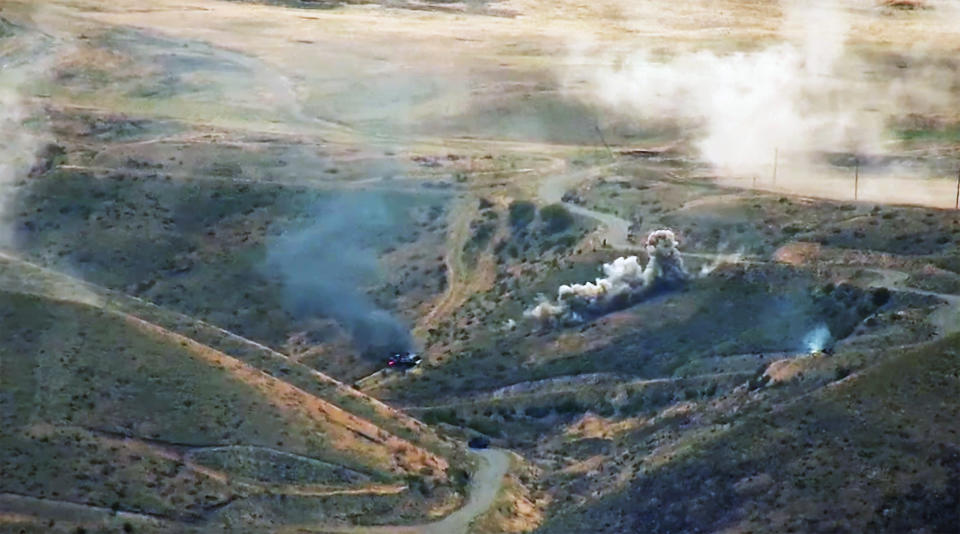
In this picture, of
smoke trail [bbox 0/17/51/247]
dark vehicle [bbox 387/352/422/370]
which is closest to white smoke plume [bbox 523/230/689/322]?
dark vehicle [bbox 387/352/422/370]

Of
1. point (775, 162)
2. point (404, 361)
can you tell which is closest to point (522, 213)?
point (404, 361)

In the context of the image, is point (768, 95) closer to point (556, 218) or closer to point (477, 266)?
point (556, 218)

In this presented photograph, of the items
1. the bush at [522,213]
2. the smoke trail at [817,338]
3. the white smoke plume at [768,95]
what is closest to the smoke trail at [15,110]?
the bush at [522,213]

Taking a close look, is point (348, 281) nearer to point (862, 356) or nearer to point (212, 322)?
point (212, 322)

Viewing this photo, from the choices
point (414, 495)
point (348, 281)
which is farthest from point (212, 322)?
point (414, 495)

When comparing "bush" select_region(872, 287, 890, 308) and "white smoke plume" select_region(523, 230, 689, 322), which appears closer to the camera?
"bush" select_region(872, 287, 890, 308)

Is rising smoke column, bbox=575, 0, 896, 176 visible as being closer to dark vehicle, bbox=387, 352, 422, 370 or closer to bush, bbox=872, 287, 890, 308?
bush, bbox=872, 287, 890, 308

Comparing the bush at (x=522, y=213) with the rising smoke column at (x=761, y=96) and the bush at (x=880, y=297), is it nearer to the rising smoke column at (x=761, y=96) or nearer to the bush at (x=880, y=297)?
the rising smoke column at (x=761, y=96)
